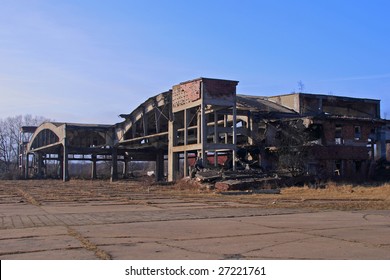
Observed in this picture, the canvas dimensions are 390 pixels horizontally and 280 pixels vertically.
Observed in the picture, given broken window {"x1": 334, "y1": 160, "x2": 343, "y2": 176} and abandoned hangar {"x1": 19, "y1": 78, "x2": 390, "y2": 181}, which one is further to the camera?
broken window {"x1": 334, "y1": 160, "x2": 343, "y2": 176}

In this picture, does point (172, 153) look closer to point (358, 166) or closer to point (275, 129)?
point (275, 129)

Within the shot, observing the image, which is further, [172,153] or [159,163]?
[159,163]

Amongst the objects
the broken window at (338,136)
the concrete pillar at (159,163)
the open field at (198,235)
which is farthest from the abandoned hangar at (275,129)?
the open field at (198,235)

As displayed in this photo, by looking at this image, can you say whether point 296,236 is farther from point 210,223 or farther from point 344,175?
point 344,175

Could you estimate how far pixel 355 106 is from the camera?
51.2m

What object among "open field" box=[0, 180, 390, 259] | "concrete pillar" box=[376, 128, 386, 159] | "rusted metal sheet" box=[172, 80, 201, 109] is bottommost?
"open field" box=[0, 180, 390, 259]

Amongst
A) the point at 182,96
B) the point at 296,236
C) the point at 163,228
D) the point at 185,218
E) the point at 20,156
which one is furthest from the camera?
the point at 20,156

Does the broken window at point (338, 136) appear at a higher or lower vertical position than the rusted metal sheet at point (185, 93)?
lower

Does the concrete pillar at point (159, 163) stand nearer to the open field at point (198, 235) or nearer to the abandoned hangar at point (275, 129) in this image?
the abandoned hangar at point (275, 129)

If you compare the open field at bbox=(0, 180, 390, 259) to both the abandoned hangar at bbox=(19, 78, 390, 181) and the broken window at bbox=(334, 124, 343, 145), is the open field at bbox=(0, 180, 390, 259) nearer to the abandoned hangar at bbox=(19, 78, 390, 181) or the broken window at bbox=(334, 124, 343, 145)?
the abandoned hangar at bbox=(19, 78, 390, 181)

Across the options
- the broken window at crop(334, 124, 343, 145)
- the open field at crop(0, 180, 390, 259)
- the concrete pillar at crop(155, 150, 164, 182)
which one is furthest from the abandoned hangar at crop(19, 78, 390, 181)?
the open field at crop(0, 180, 390, 259)

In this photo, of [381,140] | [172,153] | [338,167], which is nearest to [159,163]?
[172,153]

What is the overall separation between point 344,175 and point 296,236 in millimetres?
31581

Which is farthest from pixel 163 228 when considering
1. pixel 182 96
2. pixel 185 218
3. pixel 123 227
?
pixel 182 96
